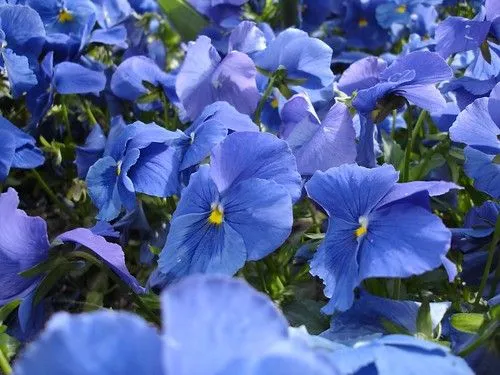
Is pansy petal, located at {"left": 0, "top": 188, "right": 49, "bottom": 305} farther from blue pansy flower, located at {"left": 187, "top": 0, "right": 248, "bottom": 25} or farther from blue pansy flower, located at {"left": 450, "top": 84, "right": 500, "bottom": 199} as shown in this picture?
blue pansy flower, located at {"left": 187, "top": 0, "right": 248, "bottom": 25}

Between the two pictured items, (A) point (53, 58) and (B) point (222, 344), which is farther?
(A) point (53, 58)

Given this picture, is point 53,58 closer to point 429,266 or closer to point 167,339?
point 429,266

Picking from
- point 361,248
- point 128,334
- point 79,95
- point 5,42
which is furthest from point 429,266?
point 79,95

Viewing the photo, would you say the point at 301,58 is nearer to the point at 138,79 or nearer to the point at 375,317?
the point at 138,79

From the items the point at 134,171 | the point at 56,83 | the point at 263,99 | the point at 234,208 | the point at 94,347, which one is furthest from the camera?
the point at 56,83

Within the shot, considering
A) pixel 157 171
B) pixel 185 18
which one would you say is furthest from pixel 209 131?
pixel 185 18

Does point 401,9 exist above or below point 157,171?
below
